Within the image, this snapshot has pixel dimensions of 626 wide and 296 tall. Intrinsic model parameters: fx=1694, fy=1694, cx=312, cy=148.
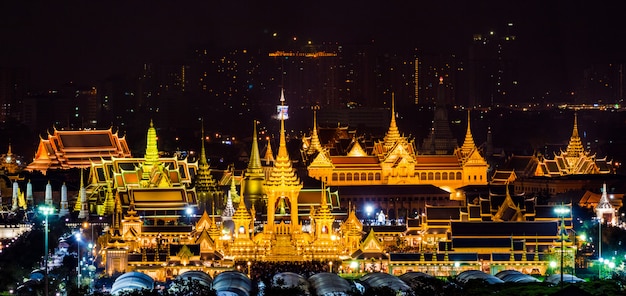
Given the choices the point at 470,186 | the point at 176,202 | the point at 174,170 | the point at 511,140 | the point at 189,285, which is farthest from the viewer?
the point at 511,140

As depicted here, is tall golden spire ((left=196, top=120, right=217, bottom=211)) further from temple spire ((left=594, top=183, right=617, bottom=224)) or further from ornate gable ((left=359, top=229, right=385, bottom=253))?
temple spire ((left=594, top=183, right=617, bottom=224))

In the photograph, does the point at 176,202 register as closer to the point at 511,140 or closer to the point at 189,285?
the point at 189,285

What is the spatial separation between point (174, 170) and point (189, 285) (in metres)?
23.4

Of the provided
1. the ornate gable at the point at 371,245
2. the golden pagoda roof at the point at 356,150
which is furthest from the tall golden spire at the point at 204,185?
the golden pagoda roof at the point at 356,150

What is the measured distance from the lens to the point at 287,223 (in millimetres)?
45312

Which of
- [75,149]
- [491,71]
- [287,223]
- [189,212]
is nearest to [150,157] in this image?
[189,212]

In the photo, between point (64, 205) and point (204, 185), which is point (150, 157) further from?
point (64, 205)

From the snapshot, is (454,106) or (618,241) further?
(454,106)

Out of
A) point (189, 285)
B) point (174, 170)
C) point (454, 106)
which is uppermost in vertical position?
point (454, 106)

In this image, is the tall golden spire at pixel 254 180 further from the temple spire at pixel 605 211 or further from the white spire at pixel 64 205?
the temple spire at pixel 605 211

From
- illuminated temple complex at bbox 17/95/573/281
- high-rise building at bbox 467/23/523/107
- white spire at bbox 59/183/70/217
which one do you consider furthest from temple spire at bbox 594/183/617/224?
high-rise building at bbox 467/23/523/107

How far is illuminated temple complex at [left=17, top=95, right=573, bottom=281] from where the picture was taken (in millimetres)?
42688

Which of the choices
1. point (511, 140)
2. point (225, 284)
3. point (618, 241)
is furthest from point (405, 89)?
point (225, 284)

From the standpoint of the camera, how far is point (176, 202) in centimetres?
5200
